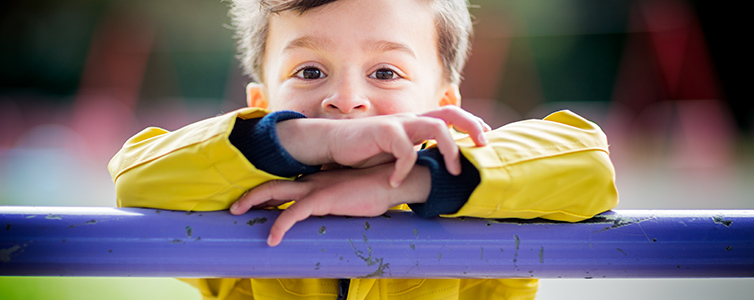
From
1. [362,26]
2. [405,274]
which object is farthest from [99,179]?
[405,274]

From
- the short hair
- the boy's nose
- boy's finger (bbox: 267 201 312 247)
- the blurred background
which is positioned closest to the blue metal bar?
boy's finger (bbox: 267 201 312 247)

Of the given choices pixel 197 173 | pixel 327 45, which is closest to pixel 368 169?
pixel 197 173

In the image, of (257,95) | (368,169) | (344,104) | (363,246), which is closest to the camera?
(363,246)

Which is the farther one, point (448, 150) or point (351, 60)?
point (351, 60)

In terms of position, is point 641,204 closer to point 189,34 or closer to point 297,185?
point 297,185

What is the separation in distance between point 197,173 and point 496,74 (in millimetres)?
6109

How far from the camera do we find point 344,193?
1.61 feet

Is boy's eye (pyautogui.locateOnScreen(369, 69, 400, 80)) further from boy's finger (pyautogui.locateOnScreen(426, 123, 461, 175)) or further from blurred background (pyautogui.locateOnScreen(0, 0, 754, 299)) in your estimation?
blurred background (pyautogui.locateOnScreen(0, 0, 754, 299))

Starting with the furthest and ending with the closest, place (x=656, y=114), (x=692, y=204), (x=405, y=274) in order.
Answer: (x=656, y=114) → (x=692, y=204) → (x=405, y=274)

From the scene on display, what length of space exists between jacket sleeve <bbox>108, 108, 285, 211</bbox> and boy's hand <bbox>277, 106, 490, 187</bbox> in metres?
0.04

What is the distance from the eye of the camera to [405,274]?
0.44 meters

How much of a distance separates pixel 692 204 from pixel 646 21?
393cm

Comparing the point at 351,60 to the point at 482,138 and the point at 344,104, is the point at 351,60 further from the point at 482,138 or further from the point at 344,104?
the point at 482,138

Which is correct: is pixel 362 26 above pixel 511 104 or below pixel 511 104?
below
